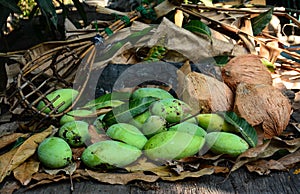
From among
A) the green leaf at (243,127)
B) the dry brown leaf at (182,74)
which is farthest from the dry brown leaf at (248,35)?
the green leaf at (243,127)

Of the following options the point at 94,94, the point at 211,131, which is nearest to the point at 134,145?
the point at 211,131

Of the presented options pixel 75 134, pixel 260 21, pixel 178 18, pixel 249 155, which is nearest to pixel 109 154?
pixel 75 134

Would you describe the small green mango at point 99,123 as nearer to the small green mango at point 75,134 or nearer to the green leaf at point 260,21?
the small green mango at point 75,134

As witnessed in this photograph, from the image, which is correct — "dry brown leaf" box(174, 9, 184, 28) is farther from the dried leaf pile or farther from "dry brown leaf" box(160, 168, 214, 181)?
"dry brown leaf" box(160, 168, 214, 181)

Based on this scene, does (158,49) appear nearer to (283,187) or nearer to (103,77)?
(103,77)

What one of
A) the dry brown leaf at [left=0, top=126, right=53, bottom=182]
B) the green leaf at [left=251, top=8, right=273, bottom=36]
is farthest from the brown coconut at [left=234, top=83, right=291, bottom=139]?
the green leaf at [left=251, top=8, right=273, bottom=36]

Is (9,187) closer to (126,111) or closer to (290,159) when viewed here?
(126,111)
